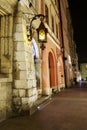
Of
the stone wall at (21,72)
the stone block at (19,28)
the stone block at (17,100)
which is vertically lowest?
the stone block at (17,100)

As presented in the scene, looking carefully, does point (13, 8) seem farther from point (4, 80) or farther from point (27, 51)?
point (4, 80)

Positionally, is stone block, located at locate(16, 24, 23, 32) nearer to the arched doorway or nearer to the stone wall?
the stone wall

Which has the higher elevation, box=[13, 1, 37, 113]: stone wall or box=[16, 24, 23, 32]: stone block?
box=[16, 24, 23, 32]: stone block


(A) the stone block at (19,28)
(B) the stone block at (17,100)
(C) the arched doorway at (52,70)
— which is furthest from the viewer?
(C) the arched doorway at (52,70)

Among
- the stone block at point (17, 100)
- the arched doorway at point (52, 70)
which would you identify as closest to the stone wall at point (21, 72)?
the stone block at point (17, 100)

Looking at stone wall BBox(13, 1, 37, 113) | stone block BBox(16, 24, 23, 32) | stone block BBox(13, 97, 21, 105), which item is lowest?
stone block BBox(13, 97, 21, 105)

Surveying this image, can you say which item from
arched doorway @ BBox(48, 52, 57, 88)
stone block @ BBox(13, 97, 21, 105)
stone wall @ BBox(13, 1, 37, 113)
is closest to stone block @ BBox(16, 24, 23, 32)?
stone wall @ BBox(13, 1, 37, 113)

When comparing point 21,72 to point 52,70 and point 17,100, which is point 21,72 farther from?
point 52,70

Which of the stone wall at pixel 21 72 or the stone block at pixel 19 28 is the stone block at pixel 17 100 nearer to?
the stone wall at pixel 21 72

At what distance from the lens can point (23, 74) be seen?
646cm

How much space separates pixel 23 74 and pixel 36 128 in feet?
6.78

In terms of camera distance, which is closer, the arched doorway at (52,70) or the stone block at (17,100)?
the stone block at (17,100)

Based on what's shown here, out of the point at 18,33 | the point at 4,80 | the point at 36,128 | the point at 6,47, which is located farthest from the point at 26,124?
the point at 18,33

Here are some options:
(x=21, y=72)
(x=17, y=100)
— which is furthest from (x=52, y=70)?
(x=17, y=100)
